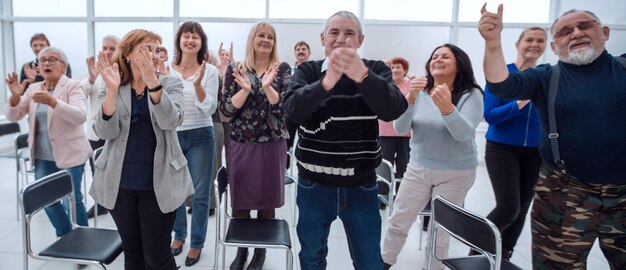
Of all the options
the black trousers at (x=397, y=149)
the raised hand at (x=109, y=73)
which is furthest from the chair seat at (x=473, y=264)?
the black trousers at (x=397, y=149)

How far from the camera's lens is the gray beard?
151 cm

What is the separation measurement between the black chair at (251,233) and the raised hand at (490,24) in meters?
1.27

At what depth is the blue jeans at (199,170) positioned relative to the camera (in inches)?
93.3

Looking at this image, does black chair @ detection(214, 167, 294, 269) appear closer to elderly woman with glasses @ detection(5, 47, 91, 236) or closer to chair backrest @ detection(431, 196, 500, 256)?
chair backrest @ detection(431, 196, 500, 256)

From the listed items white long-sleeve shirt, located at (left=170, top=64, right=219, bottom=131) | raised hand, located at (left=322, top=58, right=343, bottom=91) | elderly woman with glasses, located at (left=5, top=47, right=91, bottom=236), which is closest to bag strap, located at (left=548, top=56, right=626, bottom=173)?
raised hand, located at (left=322, top=58, right=343, bottom=91)

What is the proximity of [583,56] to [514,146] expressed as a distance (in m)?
0.79

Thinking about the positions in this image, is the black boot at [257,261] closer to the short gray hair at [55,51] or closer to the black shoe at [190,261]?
the black shoe at [190,261]

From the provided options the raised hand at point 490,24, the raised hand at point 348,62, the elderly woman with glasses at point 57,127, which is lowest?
the elderly woman with glasses at point 57,127

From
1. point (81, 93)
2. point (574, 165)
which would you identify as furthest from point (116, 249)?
point (574, 165)

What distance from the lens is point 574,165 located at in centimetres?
151

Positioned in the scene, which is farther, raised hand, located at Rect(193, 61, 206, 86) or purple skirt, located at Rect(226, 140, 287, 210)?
raised hand, located at Rect(193, 61, 206, 86)

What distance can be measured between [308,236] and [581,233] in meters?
1.13

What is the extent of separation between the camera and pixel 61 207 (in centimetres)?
238

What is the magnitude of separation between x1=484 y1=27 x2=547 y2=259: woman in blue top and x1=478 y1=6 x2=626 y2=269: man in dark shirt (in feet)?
1.91
